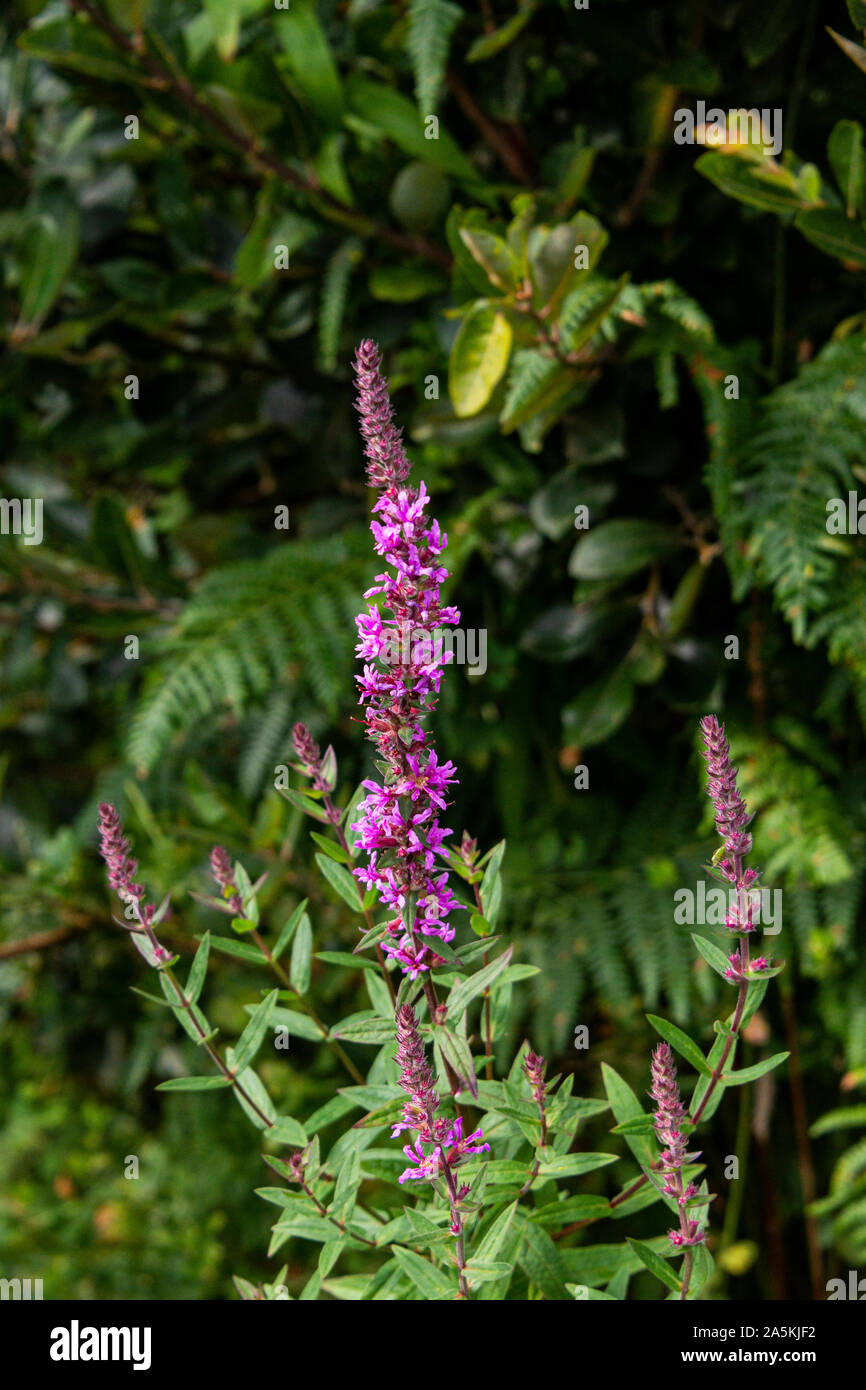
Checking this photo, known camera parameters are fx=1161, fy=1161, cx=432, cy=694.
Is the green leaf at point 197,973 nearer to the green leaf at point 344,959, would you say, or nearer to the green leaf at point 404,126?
the green leaf at point 344,959

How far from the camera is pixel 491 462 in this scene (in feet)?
5.21

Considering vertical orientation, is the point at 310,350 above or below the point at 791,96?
below

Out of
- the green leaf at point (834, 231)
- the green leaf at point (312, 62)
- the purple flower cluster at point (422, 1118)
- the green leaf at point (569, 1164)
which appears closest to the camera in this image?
the purple flower cluster at point (422, 1118)

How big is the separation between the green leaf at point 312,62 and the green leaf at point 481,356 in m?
0.44

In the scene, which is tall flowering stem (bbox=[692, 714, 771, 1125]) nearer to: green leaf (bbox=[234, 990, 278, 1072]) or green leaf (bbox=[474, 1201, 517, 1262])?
green leaf (bbox=[474, 1201, 517, 1262])

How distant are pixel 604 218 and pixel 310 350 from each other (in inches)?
20.7

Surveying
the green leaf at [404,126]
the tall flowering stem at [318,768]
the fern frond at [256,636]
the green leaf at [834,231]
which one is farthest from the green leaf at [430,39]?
the tall flowering stem at [318,768]

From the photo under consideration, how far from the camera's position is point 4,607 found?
87.4 inches

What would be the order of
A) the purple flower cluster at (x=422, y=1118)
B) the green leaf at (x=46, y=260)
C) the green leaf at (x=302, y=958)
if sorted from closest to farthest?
the purple flower cluster at (x=422, y=1118) < the green leaf at (x=302, y=958) < the green leaf at (x=46, y=260)

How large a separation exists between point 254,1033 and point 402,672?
32 cm

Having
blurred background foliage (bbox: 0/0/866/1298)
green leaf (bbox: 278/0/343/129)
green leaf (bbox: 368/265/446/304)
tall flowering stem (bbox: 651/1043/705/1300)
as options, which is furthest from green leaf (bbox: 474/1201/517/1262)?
green leaf (bbox: 278/0/343/129)

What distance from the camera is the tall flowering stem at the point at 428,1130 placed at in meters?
0.71

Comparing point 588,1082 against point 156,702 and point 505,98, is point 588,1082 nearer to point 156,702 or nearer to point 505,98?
point 156,702
